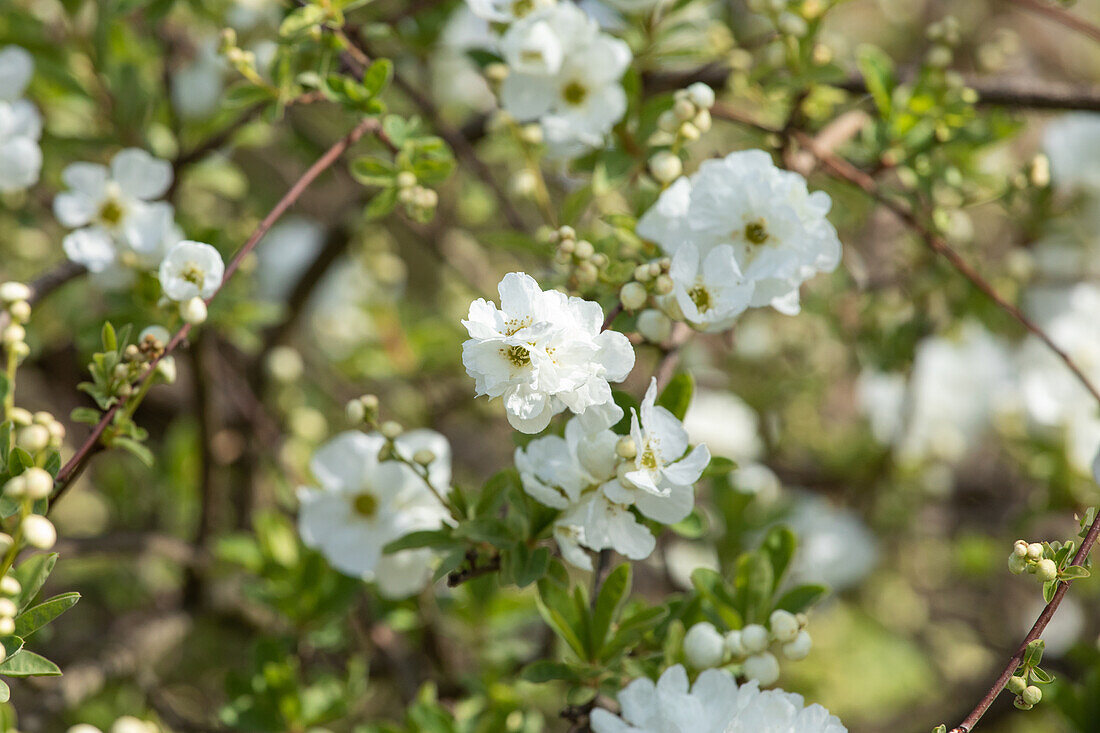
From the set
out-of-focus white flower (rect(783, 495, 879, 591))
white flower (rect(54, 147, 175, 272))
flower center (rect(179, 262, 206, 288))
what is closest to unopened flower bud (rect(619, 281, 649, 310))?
flower center (rect(179, 262, 206, 288))

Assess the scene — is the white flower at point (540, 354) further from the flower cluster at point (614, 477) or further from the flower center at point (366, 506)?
the flower center at point (366, 506)

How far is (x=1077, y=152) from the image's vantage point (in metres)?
2.06

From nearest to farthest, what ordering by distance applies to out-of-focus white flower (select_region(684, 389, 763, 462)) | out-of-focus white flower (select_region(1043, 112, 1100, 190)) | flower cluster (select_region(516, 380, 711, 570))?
flower cluster (select_region(516, 380, 711, 570)), out-of-focus white flower (select_region(1043, 112, 1100, 190)), out-of-focus white flower (select_region(684, 389, 763, 462))

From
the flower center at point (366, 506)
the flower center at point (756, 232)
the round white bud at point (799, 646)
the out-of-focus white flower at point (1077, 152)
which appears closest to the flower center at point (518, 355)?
the flower center at point (756, 232)

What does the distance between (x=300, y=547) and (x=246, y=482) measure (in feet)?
2.03

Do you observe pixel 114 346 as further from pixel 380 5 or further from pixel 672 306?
pixel 380 5

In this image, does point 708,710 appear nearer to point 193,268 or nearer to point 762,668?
point 762,668

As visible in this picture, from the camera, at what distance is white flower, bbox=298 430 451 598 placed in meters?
1.41

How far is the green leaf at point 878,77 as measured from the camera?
4.80ft

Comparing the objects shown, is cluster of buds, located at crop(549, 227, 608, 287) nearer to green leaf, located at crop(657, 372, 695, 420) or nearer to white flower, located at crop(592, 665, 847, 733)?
green leaf, located at crop(657, 372, 695, 420)

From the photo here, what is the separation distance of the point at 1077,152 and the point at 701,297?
1388mm

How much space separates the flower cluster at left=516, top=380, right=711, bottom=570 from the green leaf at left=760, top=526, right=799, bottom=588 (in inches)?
11.4

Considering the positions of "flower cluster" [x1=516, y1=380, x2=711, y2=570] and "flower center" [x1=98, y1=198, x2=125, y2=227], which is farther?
"flower center" [x1=98, y1=198, x2=125, y2=227]

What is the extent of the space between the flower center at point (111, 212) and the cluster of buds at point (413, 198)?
474 mm
